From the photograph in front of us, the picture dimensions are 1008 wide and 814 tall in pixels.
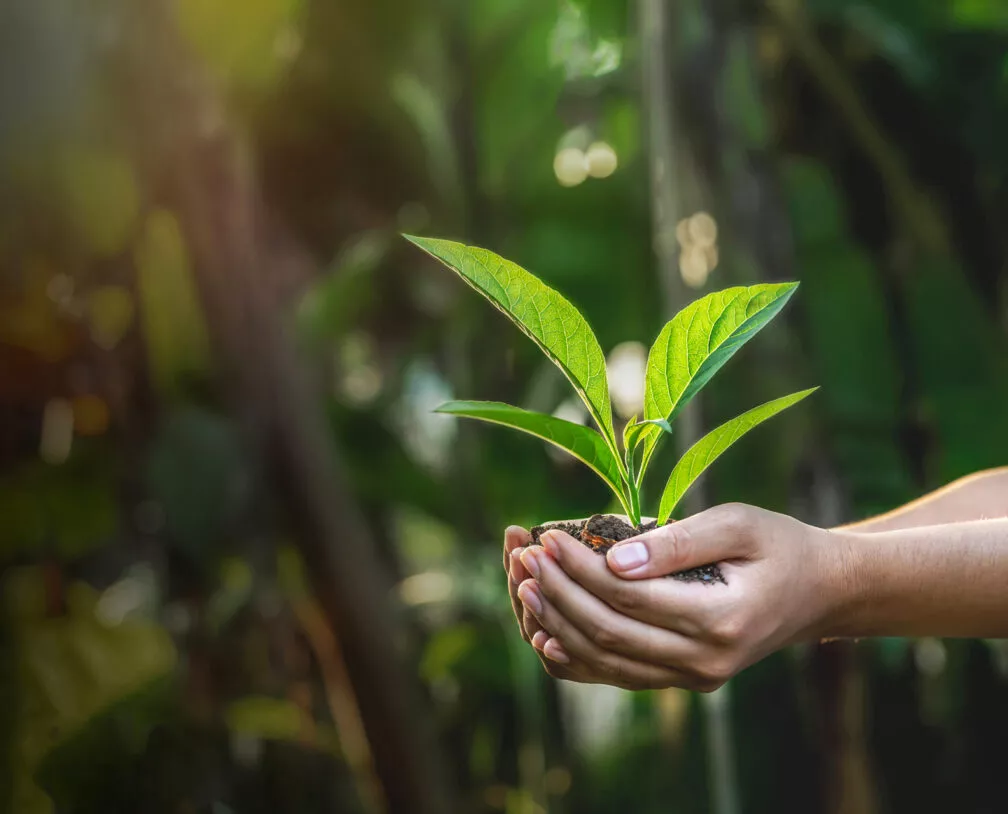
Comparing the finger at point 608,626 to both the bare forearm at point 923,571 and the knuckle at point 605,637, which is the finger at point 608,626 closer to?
the knuckle at point 605,637

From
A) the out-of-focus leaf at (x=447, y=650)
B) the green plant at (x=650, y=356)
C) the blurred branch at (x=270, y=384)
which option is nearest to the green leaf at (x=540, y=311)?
the green plant at (x=650, y=356)

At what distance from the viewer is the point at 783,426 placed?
1596 millimetres

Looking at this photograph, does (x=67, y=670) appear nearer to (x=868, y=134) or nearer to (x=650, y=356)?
(x=650, y=356)

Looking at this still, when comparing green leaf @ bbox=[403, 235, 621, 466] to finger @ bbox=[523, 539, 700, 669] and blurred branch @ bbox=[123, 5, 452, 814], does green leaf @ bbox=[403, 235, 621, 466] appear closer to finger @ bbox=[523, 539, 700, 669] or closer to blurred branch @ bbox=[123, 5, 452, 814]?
finger @ bbox=[523, 539, 700, 669]

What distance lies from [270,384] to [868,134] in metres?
1.20

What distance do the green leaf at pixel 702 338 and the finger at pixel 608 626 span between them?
11 cm

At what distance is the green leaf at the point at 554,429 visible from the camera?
0.46 meters

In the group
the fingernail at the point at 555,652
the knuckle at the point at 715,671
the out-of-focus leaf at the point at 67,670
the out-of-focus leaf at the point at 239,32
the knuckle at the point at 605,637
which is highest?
the out-of-focus leaf at the point at 239,32

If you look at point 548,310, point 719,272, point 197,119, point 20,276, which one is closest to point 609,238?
point 719,272

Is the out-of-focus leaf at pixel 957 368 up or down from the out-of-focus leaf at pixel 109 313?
down

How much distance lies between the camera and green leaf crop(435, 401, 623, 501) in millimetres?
461

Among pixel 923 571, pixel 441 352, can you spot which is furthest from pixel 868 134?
pixel 923 571

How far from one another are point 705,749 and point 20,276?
175 cm

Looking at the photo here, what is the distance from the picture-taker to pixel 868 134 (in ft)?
5.41
